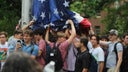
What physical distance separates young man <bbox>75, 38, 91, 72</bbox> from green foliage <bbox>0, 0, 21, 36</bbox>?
15.6 meters

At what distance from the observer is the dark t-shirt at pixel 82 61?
9188 mm

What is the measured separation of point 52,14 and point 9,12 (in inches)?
627

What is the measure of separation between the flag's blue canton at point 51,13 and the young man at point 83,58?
1.75m

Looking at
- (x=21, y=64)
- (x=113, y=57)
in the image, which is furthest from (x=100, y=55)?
(x=21, y=64)

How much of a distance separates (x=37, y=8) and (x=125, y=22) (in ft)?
53.5

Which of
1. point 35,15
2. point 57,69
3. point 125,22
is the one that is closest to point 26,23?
point 35,15

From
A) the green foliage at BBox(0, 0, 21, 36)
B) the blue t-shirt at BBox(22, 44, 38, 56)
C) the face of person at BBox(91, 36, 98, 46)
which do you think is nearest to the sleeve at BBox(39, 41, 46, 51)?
the blue t-shirt at BBox(22, 44, 38, 56)

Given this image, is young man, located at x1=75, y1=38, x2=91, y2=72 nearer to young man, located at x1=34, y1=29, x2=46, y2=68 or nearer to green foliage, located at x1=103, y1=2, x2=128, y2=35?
young man, located at x1=34, y1=29, x2=46, y2=68

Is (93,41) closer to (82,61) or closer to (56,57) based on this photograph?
(82,61)

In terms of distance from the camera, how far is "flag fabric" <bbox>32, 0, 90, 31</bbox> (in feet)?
36.2

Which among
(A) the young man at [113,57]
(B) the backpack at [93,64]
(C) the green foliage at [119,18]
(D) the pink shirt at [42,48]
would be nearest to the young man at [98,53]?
(A) the young man at [113,57]

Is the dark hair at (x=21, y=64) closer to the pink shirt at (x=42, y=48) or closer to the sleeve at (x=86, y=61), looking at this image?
the pink shirt at (x=42, y=48)

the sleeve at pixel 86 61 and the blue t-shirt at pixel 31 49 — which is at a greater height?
the blue t-shirt at pixel 31 49

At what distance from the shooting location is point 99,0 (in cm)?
2850
